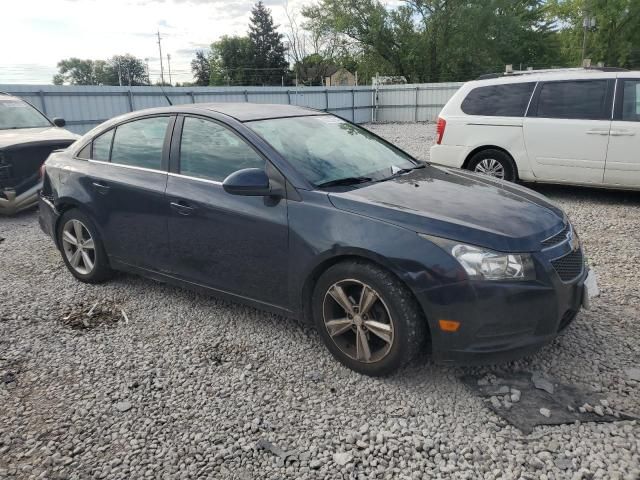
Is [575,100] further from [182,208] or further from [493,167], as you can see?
[182,208]

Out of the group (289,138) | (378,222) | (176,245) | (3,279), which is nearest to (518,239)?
(378,222)

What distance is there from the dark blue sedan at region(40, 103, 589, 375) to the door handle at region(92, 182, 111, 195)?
0.02m

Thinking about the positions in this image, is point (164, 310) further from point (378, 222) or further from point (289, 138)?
point (378, 222)

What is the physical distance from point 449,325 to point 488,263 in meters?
0.38

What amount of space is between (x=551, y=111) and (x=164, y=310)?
5810mm

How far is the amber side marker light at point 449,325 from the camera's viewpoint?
264 cm

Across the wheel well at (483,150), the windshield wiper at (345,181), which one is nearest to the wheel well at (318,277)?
the windshield wiper at (345,181)

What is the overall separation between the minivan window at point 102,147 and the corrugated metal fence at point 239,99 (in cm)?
474

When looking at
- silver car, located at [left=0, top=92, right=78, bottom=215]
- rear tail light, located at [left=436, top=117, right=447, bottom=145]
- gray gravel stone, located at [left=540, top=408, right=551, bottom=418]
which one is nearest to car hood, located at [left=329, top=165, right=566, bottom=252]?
gray gravel stone, located at [left=540, top=408, right=551, bottom=418]

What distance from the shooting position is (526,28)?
148 ft

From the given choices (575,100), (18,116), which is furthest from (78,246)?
(575,100)

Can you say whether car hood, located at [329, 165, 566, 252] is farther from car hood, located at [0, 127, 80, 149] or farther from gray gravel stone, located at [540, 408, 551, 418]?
car hood, located at [0, 127, 80, 149]

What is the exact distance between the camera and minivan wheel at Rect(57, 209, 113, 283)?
4.32 meters

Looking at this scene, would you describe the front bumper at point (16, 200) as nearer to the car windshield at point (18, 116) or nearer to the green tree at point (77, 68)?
the car windshield at point (18, 116)
